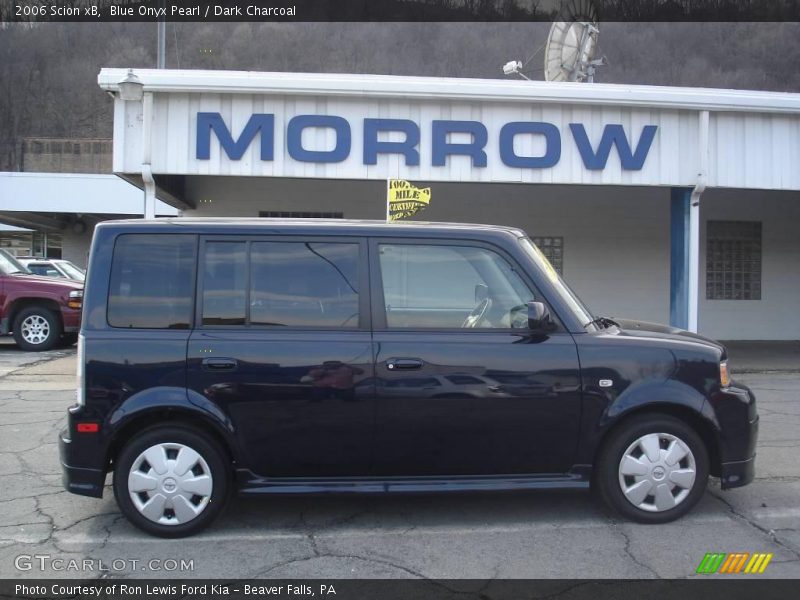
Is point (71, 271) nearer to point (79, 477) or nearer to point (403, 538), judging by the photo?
point (79, 477)

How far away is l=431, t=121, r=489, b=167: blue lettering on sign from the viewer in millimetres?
9922

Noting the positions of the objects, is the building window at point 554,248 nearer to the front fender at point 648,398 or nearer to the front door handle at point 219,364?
the front fender at point 648,398

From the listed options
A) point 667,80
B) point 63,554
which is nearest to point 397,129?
point 63,554

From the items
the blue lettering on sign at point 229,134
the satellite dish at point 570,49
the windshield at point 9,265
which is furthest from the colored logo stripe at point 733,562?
the windshield at point 9,265

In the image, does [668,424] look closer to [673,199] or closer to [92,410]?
[92,410]

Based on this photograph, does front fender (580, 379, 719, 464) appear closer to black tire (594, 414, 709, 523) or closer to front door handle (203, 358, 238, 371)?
black tire (594, 414, 709, 523)

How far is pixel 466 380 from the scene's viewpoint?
158 inches

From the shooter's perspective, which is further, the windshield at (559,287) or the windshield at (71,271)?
the windshield at (71,271)

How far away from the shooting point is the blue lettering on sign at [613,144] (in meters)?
10.0

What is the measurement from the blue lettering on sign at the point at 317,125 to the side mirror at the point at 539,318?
21.0 ft

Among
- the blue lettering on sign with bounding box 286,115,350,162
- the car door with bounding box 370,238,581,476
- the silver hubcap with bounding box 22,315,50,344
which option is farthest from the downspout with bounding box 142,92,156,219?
the car door with bounding box 370,238,581,476

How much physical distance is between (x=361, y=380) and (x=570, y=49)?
419 inches

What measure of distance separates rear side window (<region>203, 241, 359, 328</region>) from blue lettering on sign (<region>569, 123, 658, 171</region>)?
690 centimetres

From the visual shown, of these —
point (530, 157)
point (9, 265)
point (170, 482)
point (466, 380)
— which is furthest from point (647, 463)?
point (9, 265)
